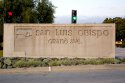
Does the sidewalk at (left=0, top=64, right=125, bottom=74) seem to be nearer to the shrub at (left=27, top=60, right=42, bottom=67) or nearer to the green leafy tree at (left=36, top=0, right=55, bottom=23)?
the shrub at (left=27, top=60, right=42, bottom=67)

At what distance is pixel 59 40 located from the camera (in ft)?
85.1

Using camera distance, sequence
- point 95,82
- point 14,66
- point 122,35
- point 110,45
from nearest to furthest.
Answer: point 95,82, point 14,66, point 110,45, point 122,35

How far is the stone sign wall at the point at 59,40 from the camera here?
25628 millimetres

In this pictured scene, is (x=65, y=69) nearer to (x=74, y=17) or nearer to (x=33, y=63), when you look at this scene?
(x=33, y=63)

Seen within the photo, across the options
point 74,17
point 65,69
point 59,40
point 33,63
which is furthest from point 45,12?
point 65,69

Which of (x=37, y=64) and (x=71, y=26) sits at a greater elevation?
(x=71, y=26)

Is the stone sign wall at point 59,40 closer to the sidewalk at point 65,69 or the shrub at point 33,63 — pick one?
the shrub at point 33,63

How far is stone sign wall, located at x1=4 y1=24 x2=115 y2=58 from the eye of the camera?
25628 mm

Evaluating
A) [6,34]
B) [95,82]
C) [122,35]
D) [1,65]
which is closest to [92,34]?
[6,34]

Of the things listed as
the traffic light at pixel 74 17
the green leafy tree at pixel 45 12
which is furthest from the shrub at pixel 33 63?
the green leafy tree at pixel 45 12

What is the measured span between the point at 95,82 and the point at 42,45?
40.9 feet

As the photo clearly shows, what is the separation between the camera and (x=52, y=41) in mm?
25984

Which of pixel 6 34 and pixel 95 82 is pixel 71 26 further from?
pixel 95 82

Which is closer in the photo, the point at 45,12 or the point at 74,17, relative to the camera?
the point at 74,17
